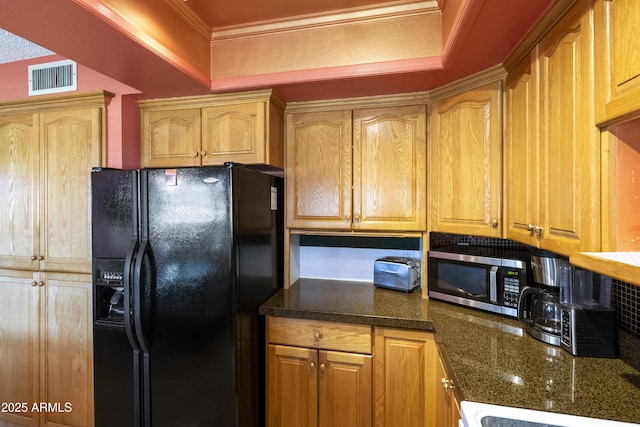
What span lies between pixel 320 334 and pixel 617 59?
1582 mm

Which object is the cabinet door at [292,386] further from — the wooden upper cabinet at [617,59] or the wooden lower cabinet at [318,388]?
the wooden upper cabinet at [617,59]

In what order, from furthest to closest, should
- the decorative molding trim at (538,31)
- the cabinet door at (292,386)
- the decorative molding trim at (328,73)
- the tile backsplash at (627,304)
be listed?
the cabinet door at (292,386), the decorative molding trim at (328,73), the tile backsplash at (627,304), the decorative molding trim at (538,31)

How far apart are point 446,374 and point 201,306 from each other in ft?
3.82

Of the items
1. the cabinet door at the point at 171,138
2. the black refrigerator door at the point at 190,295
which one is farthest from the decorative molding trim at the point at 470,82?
the cabinet door at the point at 171,138

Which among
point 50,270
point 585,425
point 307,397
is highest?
point 50,270

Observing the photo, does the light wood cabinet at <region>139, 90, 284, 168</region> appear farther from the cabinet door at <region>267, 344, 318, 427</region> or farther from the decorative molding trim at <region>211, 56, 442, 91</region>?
the cabinet door at <region>267, 344, 318, 427</region>

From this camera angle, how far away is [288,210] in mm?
2086

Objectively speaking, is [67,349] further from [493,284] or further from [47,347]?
[493,284]

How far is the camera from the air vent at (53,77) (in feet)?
6.44

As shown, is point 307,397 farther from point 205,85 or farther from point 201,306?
point 205,85

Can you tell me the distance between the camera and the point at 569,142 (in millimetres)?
1059

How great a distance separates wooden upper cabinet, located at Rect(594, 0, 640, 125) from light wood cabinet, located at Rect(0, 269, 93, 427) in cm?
256

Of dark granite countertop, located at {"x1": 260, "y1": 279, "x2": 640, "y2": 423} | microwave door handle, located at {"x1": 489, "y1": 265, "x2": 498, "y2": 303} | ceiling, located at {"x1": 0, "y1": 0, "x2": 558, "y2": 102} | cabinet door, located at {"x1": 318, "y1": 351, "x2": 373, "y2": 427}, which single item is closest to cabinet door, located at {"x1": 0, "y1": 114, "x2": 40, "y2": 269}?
ceiling, located at {"x1": 0, "y1": 0, "x2": 558, "y2": 102}

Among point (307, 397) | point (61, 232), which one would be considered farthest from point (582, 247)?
point (61, 232)
